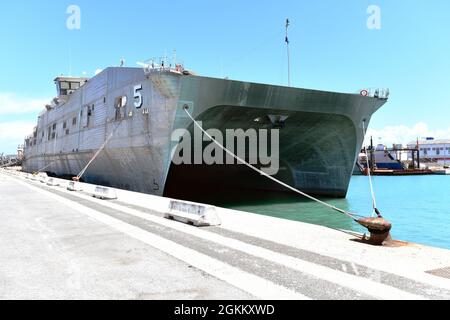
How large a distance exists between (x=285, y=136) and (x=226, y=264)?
68.2ft

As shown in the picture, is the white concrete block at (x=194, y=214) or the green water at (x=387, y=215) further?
the green water at (x=387, y=215)

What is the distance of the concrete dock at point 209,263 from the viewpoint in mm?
5180

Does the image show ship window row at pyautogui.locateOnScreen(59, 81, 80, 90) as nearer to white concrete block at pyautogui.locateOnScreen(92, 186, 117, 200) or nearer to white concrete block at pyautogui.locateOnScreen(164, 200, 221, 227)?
white concrete block at pyautogui.locateOnScreen(92, 186, 117, 200)

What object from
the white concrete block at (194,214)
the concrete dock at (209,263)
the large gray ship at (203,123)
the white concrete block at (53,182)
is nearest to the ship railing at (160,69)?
the large gray ship at (203,123)

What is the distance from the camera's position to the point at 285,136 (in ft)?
87.3

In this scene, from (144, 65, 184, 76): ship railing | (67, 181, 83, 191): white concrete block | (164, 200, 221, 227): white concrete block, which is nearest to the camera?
(164, 200, 221, 227): white concrete block

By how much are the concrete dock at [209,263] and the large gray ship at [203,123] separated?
31.7ft

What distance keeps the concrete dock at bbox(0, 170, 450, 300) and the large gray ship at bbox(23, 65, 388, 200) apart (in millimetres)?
9661

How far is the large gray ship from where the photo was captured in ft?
64.2

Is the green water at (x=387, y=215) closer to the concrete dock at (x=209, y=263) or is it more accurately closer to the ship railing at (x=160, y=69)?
the concrete dock at (x=209, y=263)

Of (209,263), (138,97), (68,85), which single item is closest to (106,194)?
(138,97)

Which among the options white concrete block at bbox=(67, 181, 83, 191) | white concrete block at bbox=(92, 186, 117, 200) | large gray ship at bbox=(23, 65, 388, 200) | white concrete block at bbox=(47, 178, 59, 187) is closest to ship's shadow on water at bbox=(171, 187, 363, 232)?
large gray ship at bbox=(23, 65, 388, 200)
